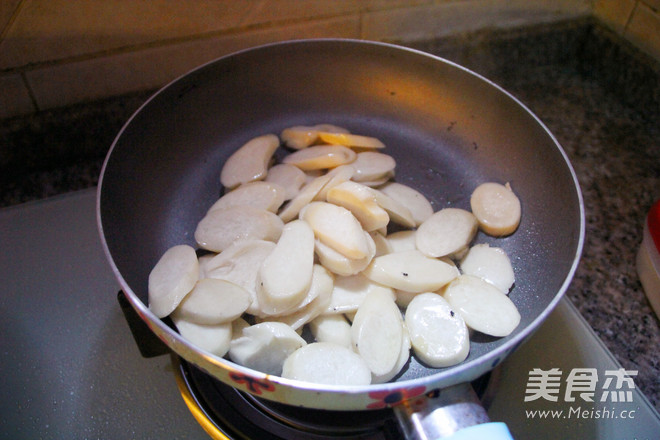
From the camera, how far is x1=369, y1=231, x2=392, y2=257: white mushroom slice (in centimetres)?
57

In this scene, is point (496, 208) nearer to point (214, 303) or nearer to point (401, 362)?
point (401, 362)

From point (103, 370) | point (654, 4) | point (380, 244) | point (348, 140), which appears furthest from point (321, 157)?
point (654, 4)

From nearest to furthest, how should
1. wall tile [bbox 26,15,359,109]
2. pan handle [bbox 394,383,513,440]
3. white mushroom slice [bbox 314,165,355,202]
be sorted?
pan handle [bbox 394,383,513,440] < white mushroom slice [bbox 314,165,355,202] < wall tile [bbox 26,15,359,109]

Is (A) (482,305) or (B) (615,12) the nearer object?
(A) (482,305)

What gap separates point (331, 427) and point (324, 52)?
50 centimetres

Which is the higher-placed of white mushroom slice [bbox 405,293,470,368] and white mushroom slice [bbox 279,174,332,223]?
white mushroom slice [bbox 279,174,332,223]

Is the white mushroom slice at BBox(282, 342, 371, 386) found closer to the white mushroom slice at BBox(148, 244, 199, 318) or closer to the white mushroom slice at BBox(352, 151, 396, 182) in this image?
the white mushroom slice at BBox(148, 244, 199, 318)

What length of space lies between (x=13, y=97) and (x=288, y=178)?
40 cm

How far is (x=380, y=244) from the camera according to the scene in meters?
0.57

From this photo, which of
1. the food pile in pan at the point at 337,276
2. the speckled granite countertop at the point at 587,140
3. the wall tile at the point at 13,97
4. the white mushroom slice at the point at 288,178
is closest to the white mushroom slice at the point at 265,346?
the food pile in pan at the point at 337,276

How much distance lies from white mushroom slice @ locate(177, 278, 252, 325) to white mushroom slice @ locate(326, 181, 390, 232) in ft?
0.49

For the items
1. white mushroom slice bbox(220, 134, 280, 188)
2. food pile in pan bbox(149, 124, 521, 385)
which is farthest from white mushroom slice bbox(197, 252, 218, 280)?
white mushroom slice bbox(220, 134, 280, 188)

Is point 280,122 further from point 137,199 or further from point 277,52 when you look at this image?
point 137,199

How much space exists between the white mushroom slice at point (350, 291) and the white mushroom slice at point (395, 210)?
86 mm
